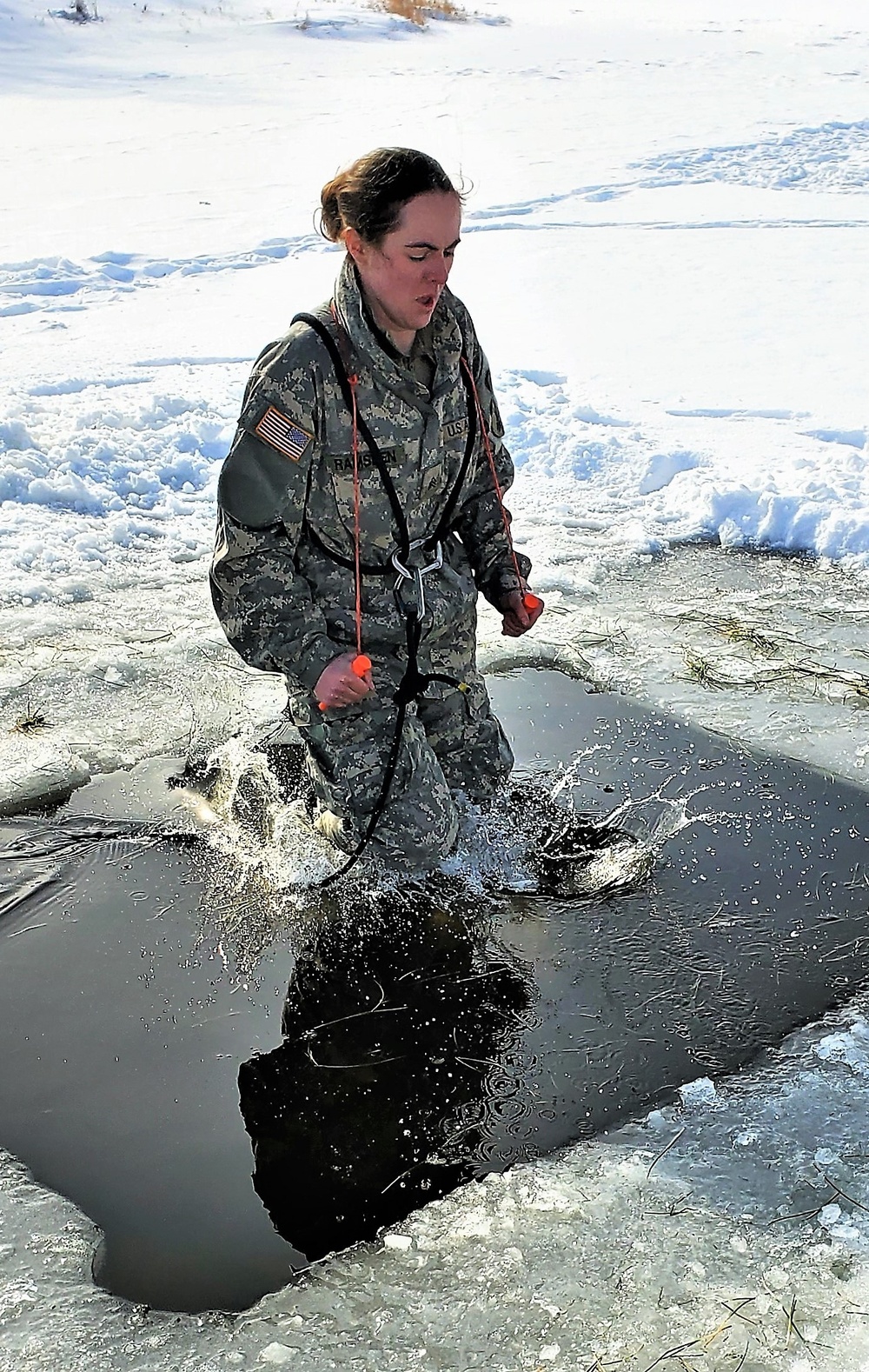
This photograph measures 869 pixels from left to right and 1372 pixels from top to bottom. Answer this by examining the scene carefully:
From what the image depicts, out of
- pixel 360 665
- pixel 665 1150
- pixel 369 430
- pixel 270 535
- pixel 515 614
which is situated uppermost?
pixel 369 430

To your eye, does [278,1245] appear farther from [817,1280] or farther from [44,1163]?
[817,1280]

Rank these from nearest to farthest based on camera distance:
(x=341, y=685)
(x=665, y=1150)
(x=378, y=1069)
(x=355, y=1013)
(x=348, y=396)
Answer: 1. (x=665, y=1150)
2. (x=378, y=1069)
3. (x=355, y=1013)
4. (x=341, y=685)
5. (x=348, y=396)

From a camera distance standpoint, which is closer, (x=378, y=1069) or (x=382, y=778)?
(x=378, y=1069)

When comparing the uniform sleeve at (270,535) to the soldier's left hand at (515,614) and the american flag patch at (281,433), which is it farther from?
the soldier's left hand at (515,614)

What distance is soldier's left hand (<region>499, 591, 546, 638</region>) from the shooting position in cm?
336

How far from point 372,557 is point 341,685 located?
474 millimetres

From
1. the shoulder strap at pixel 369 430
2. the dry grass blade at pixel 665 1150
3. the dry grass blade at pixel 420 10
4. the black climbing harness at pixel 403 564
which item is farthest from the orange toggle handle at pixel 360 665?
the dry grass blade at pixel 420 10

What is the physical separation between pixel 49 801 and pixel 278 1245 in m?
1.67

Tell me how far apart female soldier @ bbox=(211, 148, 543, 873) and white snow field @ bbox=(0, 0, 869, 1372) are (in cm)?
29

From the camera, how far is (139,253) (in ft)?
32.5

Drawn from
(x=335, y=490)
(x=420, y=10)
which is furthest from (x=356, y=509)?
(x=420, y=10)

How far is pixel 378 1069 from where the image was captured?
262 cm

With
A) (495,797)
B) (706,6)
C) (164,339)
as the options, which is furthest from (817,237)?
(706,6)

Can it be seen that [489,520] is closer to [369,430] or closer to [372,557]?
[372,557]
